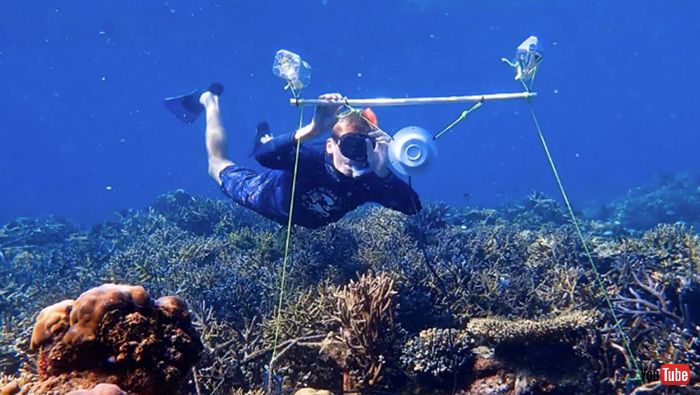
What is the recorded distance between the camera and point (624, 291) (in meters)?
5.17

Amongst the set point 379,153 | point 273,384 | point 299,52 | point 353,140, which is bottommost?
point 273,384

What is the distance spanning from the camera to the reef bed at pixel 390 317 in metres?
2.81

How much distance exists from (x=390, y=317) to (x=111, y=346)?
100 inches

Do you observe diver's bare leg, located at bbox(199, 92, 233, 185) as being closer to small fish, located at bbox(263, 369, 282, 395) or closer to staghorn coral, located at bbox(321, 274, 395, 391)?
staghorn coral, located at bbox(321, 274, 395, 391)

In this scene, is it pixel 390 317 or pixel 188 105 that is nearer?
pixel 390 317

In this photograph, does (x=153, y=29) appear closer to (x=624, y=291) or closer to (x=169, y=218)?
(x=169, y=218)

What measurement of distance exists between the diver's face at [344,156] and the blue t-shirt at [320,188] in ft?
0.56

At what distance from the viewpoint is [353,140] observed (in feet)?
15.3

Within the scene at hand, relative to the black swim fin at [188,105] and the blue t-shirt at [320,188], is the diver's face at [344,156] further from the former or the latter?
the black swim fin at [188,105]

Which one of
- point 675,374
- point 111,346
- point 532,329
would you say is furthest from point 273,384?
point 675,374

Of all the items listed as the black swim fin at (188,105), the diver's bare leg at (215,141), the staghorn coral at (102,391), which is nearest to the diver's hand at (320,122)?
the diver's bare leg at (215,141)

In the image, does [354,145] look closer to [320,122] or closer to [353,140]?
[353,140]

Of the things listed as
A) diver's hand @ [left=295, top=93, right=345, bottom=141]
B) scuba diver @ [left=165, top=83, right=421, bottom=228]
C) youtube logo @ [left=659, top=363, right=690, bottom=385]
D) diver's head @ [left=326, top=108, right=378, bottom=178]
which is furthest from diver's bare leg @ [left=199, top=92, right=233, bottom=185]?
youtube logo @ [left=659, top=363, right=690, bottom=385]

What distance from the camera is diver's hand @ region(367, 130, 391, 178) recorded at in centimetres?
461
